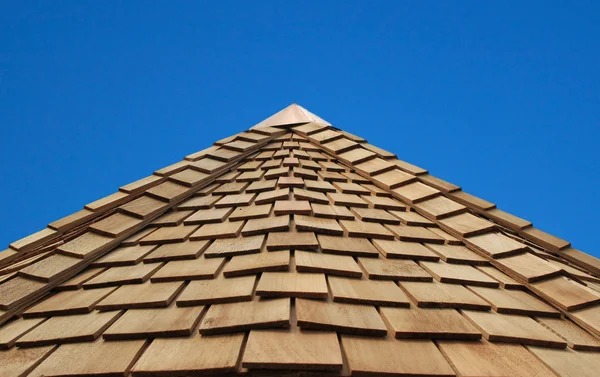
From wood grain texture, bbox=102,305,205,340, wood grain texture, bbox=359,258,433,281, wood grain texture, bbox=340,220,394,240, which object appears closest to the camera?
wood grain texture, bbox=102,305,205,340

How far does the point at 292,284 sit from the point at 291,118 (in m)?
2.70

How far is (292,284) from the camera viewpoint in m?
1.79

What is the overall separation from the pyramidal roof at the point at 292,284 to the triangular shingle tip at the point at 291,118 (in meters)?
0.95

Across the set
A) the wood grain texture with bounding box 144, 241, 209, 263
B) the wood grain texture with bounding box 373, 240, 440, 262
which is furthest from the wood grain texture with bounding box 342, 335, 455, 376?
the wood grain texture with bounding box 144, 241, 209, 263

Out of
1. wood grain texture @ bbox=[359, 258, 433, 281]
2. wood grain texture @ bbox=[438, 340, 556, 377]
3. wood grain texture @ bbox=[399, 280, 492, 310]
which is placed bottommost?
wood grain texture @ bbox=[438, 340, 556, 377]

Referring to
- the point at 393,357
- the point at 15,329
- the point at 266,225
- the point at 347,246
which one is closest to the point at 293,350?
the point at 393,357

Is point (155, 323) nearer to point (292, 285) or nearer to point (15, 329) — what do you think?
point (292, 285)

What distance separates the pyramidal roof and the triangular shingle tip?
946 mm

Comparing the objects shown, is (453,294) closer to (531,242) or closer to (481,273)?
(481,273)

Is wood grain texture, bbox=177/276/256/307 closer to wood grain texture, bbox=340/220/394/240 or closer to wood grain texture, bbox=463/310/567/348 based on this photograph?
wood grain texture, bbox=340/220/394/240

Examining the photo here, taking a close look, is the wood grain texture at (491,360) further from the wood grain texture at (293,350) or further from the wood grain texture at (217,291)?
the wood grain texture at (217,291)

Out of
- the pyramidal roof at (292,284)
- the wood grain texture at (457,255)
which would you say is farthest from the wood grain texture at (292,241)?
the wood grain texture at (457,255)

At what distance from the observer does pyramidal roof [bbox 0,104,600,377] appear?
1.51 m

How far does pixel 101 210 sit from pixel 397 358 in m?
2.36
